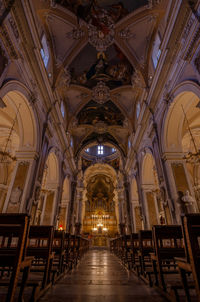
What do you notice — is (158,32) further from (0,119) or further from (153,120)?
(0,119)

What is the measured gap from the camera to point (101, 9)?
358 inches

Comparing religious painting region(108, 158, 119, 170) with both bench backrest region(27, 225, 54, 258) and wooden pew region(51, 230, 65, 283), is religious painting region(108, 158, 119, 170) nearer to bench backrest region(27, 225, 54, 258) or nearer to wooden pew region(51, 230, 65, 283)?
wooden pew region(51, 230, 65, 283)

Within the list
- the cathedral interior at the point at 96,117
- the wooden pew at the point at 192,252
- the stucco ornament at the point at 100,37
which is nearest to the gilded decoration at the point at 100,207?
the cathedral interior at the point at 96,117

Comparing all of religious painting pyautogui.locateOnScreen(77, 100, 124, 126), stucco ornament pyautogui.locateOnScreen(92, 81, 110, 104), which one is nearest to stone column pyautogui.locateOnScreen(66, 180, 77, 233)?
religious painting pyautogui.locateOnScreen(77, 100, 124, 126)

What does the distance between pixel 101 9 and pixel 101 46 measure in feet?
5.56

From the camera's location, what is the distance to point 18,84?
6320mm

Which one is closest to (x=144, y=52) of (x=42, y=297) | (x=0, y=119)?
(x=0, y=119)

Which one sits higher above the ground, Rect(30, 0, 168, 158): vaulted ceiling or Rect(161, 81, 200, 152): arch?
Rect(30, 0, 168, 158): vaulted ceiling

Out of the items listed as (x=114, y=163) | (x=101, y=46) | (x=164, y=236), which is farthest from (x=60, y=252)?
(x=114, y=163)

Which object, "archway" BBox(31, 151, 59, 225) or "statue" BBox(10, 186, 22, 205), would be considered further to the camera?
"archway" BBox(31, 151, 59, 225)

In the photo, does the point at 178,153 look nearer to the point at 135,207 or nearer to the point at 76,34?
the point at 76,34

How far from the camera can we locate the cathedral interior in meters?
2.82

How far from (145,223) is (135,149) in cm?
526

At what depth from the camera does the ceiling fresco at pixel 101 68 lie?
1127 cm
